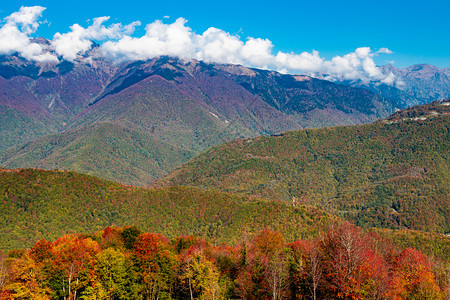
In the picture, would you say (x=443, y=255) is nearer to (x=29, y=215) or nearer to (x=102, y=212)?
(x=102, y=212)

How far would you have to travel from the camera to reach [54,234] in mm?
144000

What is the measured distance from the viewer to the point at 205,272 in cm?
6259

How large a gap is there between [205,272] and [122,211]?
11839 cm

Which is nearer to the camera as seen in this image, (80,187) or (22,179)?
(22,179)

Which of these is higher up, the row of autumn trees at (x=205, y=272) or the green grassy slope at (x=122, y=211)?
the green grassy slope at (x=122, y=211)

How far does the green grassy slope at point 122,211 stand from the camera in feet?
486

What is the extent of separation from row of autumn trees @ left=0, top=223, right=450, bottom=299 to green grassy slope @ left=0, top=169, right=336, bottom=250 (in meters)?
75.8

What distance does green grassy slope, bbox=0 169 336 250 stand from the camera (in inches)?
5827

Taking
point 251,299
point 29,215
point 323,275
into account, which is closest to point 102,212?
point 29,215

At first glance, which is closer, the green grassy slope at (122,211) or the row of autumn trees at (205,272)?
the row of autumn trees at (205,272)

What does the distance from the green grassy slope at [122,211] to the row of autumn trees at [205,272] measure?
75803 millimetres

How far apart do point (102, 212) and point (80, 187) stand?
1978 cm

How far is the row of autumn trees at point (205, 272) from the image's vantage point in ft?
160

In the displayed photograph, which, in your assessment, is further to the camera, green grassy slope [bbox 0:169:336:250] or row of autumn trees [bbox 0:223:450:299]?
green grassy slope [bbox 0:169:336:250]
